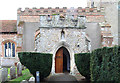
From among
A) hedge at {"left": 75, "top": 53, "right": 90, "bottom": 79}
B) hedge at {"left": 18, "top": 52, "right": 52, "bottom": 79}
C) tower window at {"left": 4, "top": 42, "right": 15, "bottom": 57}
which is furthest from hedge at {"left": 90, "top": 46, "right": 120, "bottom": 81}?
tower window at {"left": 4, "top": 42, "right": 15, "bottom": 57}

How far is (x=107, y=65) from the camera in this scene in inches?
231

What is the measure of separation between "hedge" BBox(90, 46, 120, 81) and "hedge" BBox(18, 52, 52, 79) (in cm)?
352

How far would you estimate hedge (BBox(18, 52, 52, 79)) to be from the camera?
902 centimetres

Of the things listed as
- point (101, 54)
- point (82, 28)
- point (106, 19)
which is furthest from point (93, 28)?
point (101, 54)

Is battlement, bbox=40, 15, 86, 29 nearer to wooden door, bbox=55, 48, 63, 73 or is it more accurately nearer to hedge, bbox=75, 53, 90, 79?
wooden door, bbox=55, 48, 63, 73

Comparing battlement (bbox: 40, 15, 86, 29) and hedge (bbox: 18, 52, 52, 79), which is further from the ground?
battlement (bbox: 40, 15, 86, 29)

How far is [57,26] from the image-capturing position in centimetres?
1252

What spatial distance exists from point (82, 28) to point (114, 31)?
28.7ft

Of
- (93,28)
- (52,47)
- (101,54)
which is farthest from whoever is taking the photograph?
(93,28)

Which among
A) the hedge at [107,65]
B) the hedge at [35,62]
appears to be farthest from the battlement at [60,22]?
the hedge at [107,65]

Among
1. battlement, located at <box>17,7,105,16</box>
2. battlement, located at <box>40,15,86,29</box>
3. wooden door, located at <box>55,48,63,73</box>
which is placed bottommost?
wooden door, located at <box>55,48,63,73</box>

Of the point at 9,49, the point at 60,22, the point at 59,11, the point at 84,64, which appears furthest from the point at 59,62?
the point at 9,49

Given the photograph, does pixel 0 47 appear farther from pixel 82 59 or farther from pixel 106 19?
pixel 106 19

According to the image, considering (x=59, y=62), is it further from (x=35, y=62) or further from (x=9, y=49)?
(x=9, y=49)
